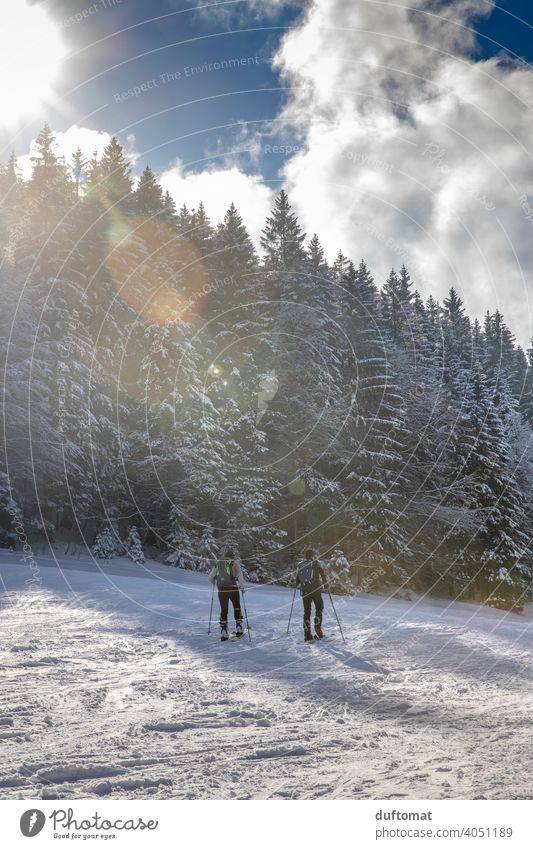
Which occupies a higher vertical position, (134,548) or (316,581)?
(316,581)

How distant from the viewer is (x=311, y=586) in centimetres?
1064

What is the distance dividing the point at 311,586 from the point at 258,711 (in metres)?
4.80

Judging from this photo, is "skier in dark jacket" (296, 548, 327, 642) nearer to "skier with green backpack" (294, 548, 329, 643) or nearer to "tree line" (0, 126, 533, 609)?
"skier with green backpack" (294, 548, 329, 643)

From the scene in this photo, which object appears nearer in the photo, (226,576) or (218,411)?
(226,576)

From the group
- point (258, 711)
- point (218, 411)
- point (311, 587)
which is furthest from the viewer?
point (218, 411)

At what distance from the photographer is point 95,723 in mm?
5457

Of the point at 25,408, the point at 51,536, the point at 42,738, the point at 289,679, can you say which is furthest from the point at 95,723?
the point at 51,536

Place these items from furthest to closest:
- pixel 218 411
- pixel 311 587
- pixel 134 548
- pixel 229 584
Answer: pixel 218 411 < pixel 134 548 < pixel 311 587 < pixel 229 584

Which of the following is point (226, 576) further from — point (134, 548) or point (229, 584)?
point (134, 548)

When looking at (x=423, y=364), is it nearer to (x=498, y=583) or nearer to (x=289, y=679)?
(x=498, y=583)

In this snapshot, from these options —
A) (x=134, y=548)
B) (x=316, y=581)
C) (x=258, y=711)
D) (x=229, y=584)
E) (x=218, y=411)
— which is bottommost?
(x=258, y=711)

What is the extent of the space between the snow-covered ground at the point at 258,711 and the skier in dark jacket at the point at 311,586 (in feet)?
1.20

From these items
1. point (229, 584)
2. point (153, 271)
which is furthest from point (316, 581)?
point (153, 271)

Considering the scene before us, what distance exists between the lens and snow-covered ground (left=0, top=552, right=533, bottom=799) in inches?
163
